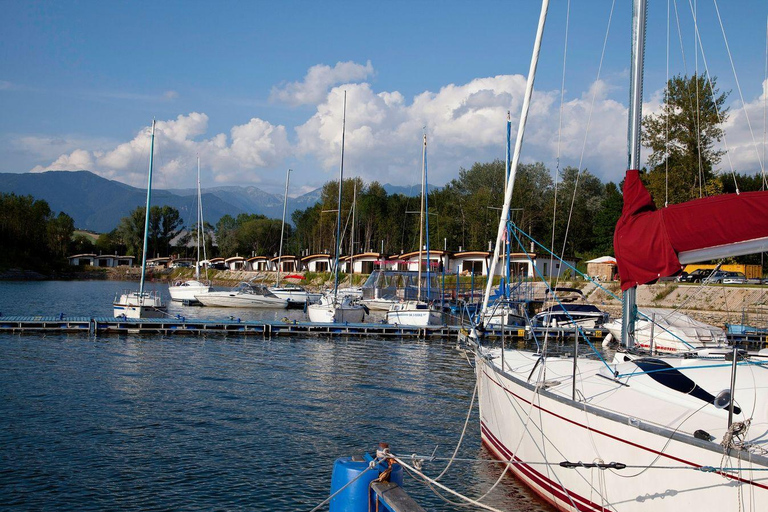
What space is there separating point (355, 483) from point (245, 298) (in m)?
48.4

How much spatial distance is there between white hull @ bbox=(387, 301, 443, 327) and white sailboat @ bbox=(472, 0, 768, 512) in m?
23.9

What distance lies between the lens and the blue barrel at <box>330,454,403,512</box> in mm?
6219

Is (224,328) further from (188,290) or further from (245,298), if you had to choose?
(188,290)

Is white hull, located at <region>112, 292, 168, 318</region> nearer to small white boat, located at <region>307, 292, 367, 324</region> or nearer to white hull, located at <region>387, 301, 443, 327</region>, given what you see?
small white boat, located at <region>307, 292, 367, 324</region>

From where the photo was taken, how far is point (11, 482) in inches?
435

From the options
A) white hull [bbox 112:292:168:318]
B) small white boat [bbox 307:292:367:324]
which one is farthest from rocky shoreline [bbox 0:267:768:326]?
white hull [bbox 112:292:168:318]

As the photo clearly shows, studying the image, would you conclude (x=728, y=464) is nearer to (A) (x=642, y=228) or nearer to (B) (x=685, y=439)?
(B) (x=685, y=439)

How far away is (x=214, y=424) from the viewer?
49.0 ft

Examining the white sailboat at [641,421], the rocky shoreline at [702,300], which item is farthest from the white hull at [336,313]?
the white sailboat at [641,421]

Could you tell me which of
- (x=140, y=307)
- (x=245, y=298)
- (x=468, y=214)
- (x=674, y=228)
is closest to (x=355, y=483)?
(x=674, y=228)

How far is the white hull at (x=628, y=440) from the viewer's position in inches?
257

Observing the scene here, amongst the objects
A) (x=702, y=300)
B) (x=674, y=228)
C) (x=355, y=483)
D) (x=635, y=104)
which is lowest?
(x=355, y=483)

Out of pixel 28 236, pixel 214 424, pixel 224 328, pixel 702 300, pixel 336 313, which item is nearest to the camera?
pixel 214 424

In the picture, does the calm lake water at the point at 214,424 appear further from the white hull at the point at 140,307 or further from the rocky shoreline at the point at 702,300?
the rocky shoreline at the point at 702,300
